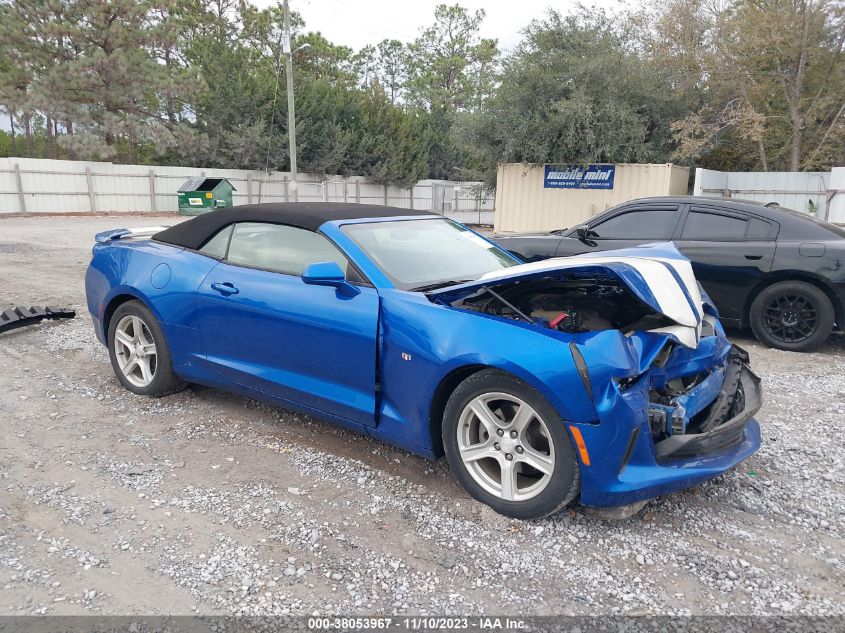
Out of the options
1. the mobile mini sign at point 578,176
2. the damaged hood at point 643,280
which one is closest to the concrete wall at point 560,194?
the mobile mini sign at point 578,176

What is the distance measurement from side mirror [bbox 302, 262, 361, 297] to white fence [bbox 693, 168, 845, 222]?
47.2 ft

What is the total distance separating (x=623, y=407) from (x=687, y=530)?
796 millimetres

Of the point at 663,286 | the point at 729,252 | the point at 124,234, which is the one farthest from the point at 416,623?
the point at 729,252

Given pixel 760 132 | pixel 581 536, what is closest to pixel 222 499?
pixel 581 536

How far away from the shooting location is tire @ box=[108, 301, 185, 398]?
4.37 metres

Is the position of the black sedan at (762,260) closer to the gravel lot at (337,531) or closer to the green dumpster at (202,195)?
the gravel lot at (337,531)


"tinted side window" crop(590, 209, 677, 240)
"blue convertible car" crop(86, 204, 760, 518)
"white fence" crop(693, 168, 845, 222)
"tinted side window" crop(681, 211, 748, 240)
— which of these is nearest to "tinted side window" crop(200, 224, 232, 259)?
"blue convertible car" crop(86, 204, 760, 518)

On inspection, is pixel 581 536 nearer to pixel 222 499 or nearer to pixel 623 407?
pixel 623 407

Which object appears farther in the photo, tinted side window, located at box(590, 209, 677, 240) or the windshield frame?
tinted side window, located at box(590, 209, 677, 240)

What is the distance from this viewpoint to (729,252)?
251 inches

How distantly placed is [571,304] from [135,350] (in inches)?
123

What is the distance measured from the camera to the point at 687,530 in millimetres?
2941

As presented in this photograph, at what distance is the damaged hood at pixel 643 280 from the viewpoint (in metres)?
2.89

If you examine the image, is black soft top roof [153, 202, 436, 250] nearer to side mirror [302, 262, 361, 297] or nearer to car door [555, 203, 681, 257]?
side mirror [302, 262, 361, 297]
